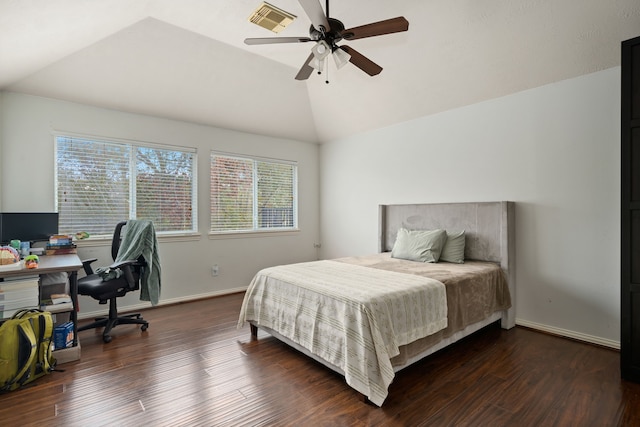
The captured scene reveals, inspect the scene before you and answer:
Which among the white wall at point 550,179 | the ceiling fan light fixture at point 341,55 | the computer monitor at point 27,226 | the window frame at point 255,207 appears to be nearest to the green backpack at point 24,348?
the computer monitor at point 27,226

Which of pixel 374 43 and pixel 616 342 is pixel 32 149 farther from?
pixel 616 342

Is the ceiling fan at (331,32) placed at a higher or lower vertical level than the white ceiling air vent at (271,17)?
lower

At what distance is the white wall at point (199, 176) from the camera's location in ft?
10.3

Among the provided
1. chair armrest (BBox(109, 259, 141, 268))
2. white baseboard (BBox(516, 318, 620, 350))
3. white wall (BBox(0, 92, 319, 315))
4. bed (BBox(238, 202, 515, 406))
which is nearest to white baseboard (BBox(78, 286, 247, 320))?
white wall (BBox(0, 92, 319, 315))

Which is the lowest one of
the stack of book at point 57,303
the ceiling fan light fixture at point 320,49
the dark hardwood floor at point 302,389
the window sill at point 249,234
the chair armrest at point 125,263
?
the dark hardwood floor at point 302,389

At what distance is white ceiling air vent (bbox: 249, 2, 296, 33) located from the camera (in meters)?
2.43

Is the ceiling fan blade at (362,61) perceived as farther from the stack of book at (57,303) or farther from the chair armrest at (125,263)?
the stack of book at (57,303)

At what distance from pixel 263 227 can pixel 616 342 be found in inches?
168

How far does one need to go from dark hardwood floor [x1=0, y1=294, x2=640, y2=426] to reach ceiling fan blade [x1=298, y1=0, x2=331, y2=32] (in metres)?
2.38

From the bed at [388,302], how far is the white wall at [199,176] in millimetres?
1661

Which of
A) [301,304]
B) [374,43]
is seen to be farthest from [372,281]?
[374,43]

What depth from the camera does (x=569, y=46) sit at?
2621mm

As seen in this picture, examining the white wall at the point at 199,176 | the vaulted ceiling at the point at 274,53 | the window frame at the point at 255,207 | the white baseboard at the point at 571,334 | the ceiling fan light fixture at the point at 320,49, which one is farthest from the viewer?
the window frame at the point at 255,207

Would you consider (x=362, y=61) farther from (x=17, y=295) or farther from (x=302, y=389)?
(x=17, y=295)
